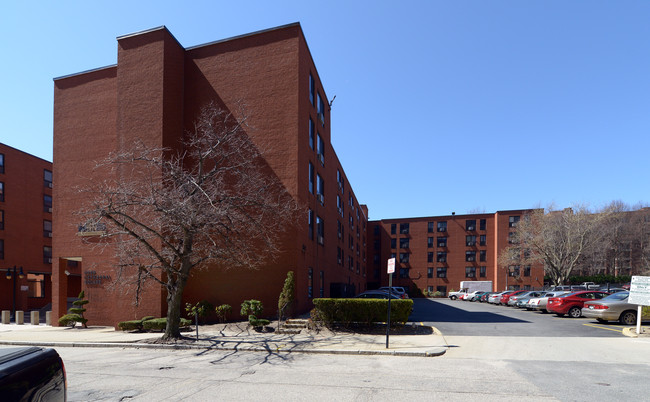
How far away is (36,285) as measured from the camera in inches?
1583

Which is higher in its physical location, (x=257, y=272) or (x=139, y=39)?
(x=139, y=39)

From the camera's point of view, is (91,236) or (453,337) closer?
(453,337)

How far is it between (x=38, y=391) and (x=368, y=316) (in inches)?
538

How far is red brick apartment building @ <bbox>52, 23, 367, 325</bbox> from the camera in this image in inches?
773

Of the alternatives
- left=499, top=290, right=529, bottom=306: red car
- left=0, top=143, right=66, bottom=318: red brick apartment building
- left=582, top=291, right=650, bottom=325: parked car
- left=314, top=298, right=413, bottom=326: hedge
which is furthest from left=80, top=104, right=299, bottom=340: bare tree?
left=499, top=290, right=529, bottom=306: red car

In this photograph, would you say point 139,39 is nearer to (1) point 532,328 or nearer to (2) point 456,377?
(2) point 456,377

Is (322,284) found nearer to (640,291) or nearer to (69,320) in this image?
(69,320)

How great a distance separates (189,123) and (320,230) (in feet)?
32.3

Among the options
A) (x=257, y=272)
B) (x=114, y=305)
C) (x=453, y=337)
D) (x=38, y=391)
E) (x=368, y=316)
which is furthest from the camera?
(x=114, y=305)

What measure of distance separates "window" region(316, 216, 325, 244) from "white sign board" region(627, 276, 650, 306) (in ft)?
48.9

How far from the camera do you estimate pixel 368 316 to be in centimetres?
1554

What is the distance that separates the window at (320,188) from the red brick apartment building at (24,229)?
1066 inches

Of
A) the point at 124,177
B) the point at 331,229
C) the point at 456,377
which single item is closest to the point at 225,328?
the point at 124,177

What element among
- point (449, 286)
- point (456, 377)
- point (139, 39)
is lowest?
point (449, 286)
